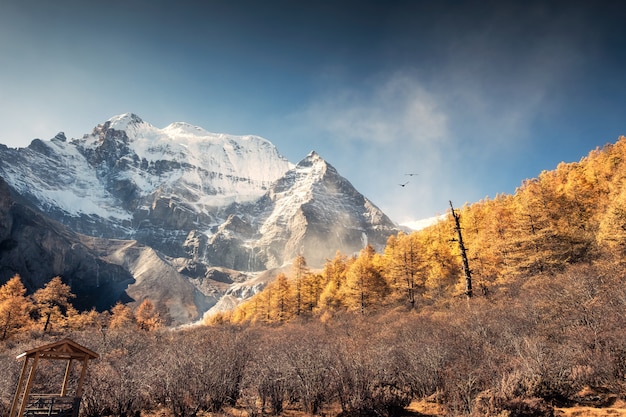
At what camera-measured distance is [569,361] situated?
394 inches

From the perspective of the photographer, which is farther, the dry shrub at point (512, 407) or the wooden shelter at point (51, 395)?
the wooden shelter at point (51, 395)

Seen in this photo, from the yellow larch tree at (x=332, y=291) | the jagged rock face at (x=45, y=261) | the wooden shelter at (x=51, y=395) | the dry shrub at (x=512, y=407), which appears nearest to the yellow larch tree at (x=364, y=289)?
the yellow larch tree at (x=332, y=291)

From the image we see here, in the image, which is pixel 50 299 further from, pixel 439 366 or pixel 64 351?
pixel 439 366

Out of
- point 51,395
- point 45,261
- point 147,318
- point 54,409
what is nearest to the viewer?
point 51,395

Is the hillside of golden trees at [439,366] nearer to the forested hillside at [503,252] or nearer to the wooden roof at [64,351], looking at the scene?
the forested hillside at [503,252]

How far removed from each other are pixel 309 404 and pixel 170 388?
192 inches

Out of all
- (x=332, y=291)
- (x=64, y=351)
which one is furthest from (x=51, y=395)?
(x=332, y=291)

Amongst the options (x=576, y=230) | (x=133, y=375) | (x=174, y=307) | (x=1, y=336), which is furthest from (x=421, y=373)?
(x=174, y=307)

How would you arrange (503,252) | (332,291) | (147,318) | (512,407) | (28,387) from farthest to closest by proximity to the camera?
(147,318)
(332,291)
(503,252)
(28,387)
(512,407)

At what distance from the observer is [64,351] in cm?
1206

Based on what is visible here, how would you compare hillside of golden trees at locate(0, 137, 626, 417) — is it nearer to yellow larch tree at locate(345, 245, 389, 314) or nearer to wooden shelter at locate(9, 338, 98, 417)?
wooden shelter at locate(9, 338, 98, 417)

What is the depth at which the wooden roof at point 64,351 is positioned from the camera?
11594 millimetres

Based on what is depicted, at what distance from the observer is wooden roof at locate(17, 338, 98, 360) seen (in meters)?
11.6

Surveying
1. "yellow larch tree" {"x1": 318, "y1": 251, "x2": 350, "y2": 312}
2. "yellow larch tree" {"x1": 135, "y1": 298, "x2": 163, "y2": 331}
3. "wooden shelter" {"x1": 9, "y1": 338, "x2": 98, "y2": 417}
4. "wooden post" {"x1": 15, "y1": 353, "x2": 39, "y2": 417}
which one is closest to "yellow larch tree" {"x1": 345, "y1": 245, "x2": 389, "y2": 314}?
"yellow larch tree" {"x1": 318, "y1": 251, "x2": 350, "y2": 312}
